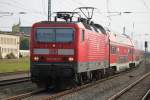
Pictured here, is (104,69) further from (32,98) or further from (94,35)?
(32,98)

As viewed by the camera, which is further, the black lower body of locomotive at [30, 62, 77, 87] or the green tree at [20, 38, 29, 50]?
the green tree at [20, 38, 29, 50]

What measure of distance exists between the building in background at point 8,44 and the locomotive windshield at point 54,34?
86437 mm

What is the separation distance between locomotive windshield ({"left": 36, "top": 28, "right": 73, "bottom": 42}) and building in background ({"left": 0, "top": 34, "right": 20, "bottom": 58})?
8644cm

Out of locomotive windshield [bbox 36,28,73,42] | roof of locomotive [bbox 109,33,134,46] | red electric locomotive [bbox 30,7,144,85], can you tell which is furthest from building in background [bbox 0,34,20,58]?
locomotive windshield [bbox 36,28,73,42]

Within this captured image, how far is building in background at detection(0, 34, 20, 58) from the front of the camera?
108188 mm

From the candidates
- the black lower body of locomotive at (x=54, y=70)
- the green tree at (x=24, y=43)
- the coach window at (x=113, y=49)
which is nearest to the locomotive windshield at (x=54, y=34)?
the black lower body of locomotive at (x=54, y=70)

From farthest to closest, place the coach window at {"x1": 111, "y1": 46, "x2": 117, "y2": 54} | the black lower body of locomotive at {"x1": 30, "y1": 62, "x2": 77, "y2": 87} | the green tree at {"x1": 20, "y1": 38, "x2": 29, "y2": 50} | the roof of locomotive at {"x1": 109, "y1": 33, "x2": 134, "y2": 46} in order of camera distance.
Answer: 1. the green tree at {"x1": 20, "y1": 38, "x2": 29, "y2": 50}
2. the roof of locomotive at {"x1": 109, "y1": 33, "x2": 134, "y2": 46}
3. the coach window at {"x1": 111, "y1": 46, "x2": 117, "y2": 54}
4. the black lower body of locomotive at {"x1": 30, "y1": 62, "x2": 77, "y2": 87}

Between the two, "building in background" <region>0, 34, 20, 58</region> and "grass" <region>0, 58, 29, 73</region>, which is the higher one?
"building in background" <region>0, 34, 20, 58</region>

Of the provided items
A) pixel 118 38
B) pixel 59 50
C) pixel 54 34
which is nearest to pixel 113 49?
pixel 118 38

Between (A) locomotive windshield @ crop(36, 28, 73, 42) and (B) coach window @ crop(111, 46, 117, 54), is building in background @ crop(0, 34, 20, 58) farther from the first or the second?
(A) locomotive windshield @ crop(36, 28, 73, 42)

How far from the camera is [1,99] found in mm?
16094

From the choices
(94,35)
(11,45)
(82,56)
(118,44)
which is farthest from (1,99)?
(11,45)

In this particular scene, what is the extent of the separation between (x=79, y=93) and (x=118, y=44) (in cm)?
1705

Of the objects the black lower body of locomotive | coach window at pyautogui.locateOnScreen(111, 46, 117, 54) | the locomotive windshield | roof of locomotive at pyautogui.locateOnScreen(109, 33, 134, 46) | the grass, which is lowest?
the grass
